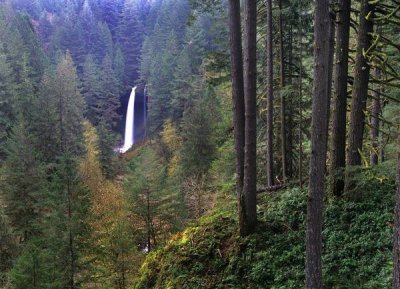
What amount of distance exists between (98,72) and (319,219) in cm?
5486

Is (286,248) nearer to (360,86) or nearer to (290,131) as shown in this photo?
(360,86)

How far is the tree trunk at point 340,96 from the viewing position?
26.1ft

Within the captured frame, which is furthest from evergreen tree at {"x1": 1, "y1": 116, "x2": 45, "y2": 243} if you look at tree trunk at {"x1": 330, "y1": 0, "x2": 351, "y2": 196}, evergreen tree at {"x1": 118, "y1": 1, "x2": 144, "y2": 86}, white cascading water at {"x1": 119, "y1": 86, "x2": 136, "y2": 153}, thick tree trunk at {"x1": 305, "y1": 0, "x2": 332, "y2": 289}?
evergreen tree at {"x1": 118, "y1": 1, "x2": 144, "y2": 86}

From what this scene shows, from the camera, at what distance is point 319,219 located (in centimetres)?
535

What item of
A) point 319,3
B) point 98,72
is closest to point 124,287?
point 319,3

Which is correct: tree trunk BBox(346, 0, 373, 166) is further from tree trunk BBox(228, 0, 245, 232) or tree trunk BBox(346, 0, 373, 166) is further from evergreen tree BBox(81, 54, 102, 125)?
evergreen tree BBox(81, 54, 102, 125)

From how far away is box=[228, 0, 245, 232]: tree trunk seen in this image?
7.99 meters

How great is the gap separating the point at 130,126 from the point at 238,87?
52386mm

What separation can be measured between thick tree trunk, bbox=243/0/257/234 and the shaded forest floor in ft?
2.65

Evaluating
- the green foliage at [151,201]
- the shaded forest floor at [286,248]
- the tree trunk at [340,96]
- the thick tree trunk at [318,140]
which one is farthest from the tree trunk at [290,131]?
the green foliage at [151,201]

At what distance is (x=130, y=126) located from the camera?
59.5 meters

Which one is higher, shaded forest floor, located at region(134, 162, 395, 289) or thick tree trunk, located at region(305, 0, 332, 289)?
thick tree trunk, located at region(305, 0, 332, 289)

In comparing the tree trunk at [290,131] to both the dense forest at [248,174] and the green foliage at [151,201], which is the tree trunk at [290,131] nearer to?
the dense forest at [248,174]

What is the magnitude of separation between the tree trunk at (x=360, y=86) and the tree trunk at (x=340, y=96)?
286 mm
